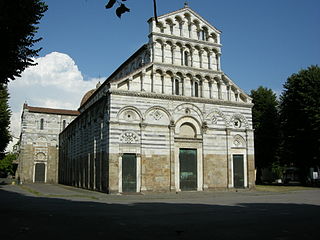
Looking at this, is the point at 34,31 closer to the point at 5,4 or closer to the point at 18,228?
the point at 5,4

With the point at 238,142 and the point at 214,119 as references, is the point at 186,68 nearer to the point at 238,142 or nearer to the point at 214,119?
the point at 214,119

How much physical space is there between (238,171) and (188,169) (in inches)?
216

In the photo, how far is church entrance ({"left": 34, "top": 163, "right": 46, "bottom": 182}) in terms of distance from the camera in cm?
5484

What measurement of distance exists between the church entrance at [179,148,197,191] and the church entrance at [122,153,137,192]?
4.49 metres

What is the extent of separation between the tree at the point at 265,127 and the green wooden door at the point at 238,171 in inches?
538

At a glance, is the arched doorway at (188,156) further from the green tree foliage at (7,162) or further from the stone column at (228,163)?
the green tree foliage at (7,162)

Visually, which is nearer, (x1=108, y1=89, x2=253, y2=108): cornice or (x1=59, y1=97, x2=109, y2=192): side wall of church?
(x1=108, y1=89, x2=253, y2=108): cornice

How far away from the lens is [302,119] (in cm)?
3897

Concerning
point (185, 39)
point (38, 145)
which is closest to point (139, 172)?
point (185, 39)

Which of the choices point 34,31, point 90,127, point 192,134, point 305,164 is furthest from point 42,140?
point 34,31

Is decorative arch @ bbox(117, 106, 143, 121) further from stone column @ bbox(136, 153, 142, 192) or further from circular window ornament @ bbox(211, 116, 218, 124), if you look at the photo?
circular window ornament @ bbox(211, 116, 218, 124)

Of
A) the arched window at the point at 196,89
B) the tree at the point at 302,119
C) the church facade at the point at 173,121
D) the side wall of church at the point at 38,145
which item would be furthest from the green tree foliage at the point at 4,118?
the tree at the point at 302,119

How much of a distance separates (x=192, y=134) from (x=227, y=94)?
18.9ft

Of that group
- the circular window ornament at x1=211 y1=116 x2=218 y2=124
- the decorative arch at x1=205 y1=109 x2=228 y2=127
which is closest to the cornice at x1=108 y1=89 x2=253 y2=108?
the decorative arch at x1=205 y1=109 x2=228 y2=127
